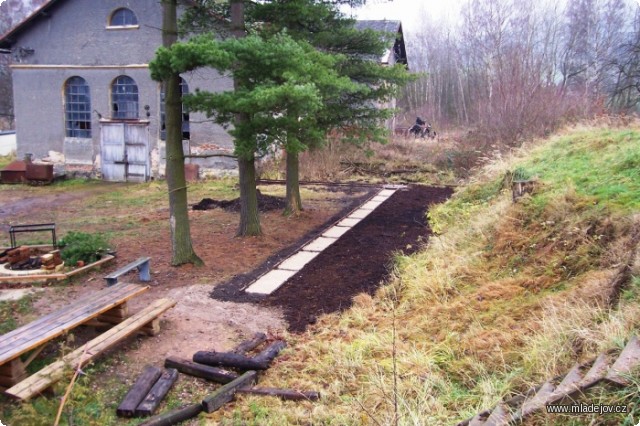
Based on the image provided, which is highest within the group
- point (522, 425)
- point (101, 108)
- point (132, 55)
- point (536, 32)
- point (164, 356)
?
point (536, 32)

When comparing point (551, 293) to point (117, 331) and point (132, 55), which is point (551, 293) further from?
point (132, 55)

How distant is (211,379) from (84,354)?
43.8 inches

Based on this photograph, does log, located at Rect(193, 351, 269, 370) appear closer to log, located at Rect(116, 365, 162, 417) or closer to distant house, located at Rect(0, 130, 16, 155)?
log, located at Rect(116, 365, 162, 417)

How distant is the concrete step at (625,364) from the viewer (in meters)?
3.01

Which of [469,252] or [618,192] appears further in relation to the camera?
[469,252]

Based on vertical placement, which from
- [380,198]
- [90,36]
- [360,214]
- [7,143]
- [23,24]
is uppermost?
[23,24]

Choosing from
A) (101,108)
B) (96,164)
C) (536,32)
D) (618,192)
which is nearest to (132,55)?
(101,108)

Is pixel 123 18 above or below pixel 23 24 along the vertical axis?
above

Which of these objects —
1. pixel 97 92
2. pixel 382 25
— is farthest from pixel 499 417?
pixel 382 25

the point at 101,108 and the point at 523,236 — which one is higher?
the point at 101,108

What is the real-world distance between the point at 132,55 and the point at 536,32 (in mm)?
25974

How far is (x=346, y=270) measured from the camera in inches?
309

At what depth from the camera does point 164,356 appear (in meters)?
5.26

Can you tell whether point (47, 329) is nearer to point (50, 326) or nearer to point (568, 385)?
point (50, 326)
